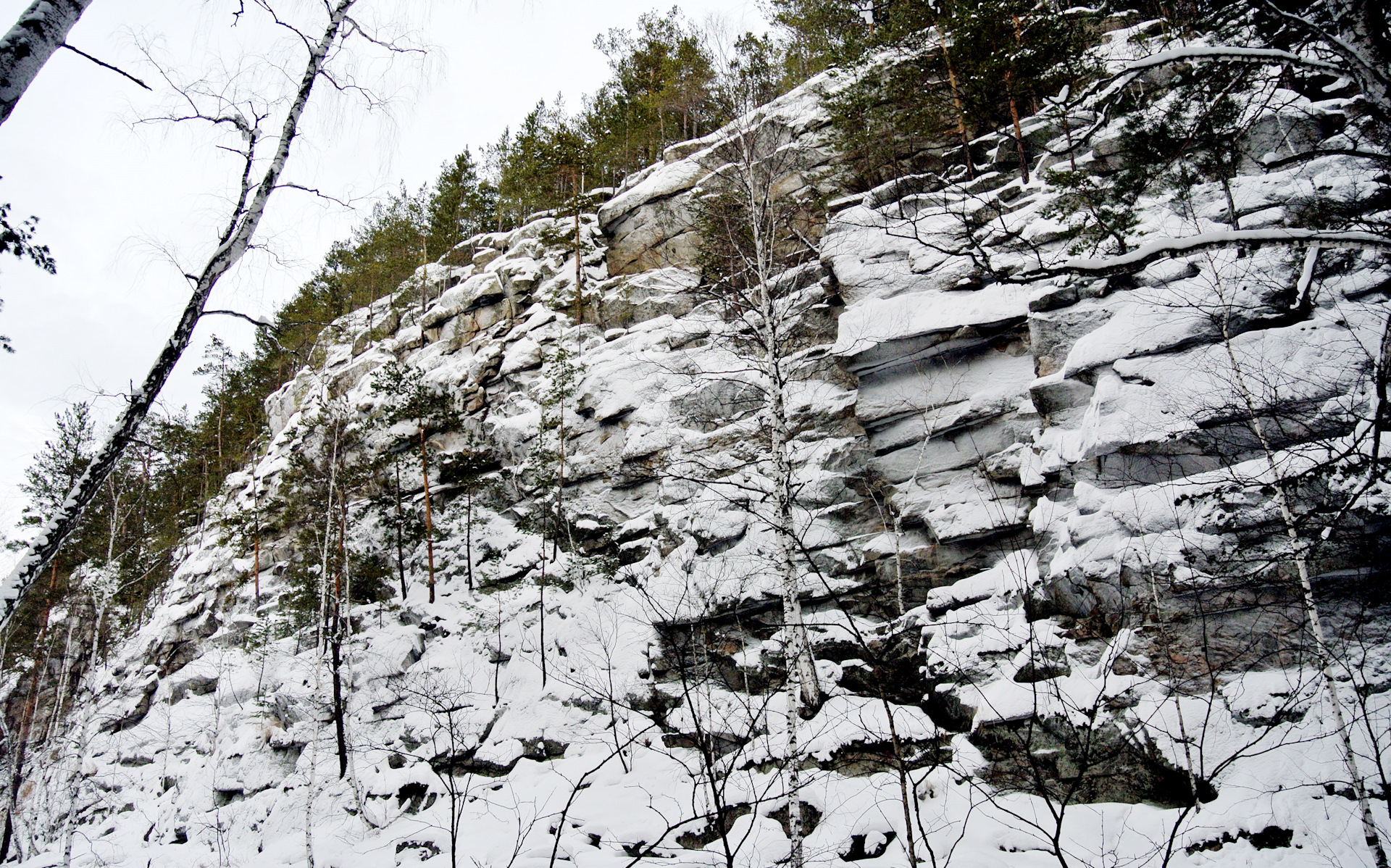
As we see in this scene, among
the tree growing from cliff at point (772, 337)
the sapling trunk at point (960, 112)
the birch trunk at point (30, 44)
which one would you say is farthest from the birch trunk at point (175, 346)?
the sapling trunk at point (960, 112)

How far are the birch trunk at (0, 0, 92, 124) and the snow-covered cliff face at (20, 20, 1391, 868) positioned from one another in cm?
417

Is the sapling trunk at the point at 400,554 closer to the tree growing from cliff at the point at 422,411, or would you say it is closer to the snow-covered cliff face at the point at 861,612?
the snow-covered cliff face at the point at 861,612

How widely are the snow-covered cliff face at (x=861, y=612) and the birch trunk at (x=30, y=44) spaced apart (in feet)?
13.7

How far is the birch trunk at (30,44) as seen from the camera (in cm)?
286

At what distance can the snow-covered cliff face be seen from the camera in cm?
810

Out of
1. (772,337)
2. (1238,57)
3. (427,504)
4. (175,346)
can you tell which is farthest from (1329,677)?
(427,504)

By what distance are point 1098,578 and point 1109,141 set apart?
1605 centimetres

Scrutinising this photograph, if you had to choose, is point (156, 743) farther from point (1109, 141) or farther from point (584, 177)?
point (1109, 141)

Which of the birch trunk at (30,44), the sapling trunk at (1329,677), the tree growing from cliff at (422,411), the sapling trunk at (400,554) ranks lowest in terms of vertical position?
the sapling trunk at (1329,677)

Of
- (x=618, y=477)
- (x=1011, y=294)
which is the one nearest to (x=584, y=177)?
(x=618, y=477)

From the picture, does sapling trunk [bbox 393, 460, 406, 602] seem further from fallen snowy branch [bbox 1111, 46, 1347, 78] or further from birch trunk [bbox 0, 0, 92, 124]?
fallen snowy branch [bbox 1111, 46, 1347, 78]

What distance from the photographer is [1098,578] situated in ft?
33.4

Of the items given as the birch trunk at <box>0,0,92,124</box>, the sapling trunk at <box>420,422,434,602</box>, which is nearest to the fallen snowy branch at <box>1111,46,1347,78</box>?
the birch trunk at <box>0,0,92,124</box>

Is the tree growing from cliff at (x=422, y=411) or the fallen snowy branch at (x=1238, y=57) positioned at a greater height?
the tree growing from cliff at (x=422, y=411)
